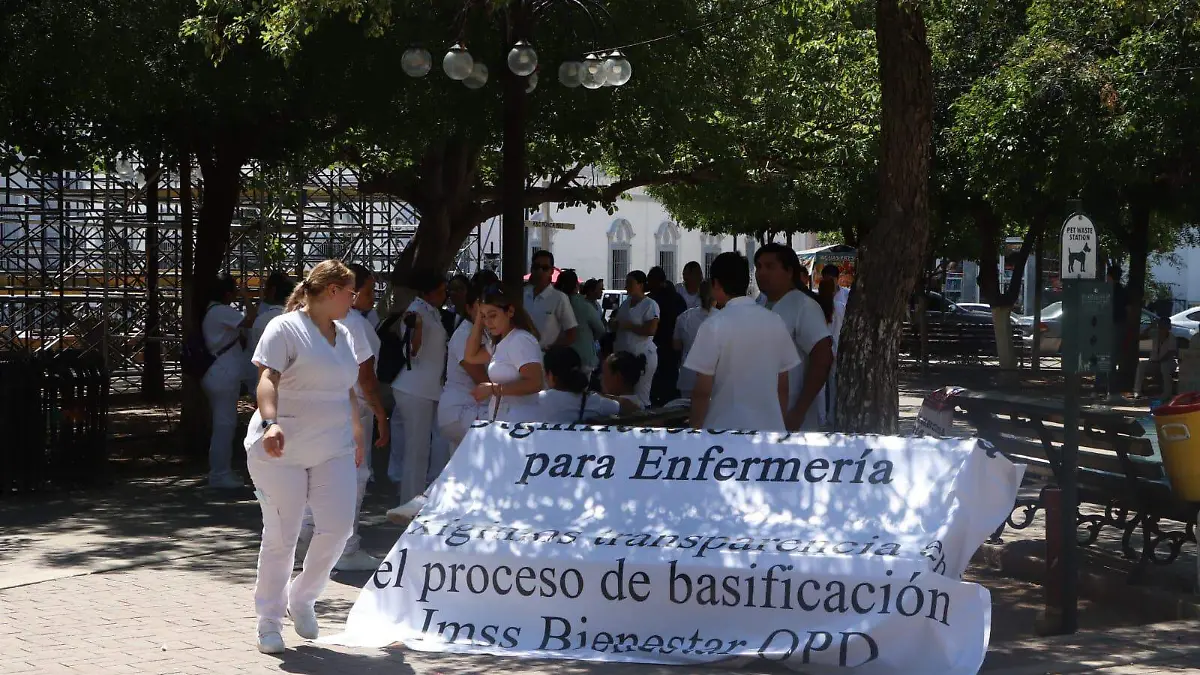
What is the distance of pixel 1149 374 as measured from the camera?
2511cm

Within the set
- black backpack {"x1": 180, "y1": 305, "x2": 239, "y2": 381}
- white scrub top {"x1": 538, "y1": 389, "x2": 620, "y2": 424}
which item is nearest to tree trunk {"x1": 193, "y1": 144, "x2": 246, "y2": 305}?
black backpack {"x1": 180, "y1": 305, "x2": 239, "y2": 381}

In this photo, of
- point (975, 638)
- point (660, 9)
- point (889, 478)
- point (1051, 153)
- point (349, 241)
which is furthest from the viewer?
point (349, 241)

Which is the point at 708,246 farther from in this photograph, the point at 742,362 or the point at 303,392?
the point at 303,392

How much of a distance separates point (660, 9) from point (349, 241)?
49.7 ft

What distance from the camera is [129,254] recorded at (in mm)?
24938

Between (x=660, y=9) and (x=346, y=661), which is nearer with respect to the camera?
(x=346, y=661)

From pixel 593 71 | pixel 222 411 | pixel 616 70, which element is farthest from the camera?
pixel 222 411

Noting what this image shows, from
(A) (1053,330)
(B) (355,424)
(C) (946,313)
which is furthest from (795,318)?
(C) (946,313)

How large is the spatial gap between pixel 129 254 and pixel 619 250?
27467 mm

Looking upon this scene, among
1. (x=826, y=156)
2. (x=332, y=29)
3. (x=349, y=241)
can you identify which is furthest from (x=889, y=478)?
(x=349, y=241)

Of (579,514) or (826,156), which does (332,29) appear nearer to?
(579,514)

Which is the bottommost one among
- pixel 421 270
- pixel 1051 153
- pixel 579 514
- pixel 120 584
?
pixel 120 584

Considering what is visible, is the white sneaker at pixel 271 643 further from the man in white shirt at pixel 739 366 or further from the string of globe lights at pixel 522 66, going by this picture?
the string of globe lights at pixel 522 66

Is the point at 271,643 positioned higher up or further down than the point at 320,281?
further down
